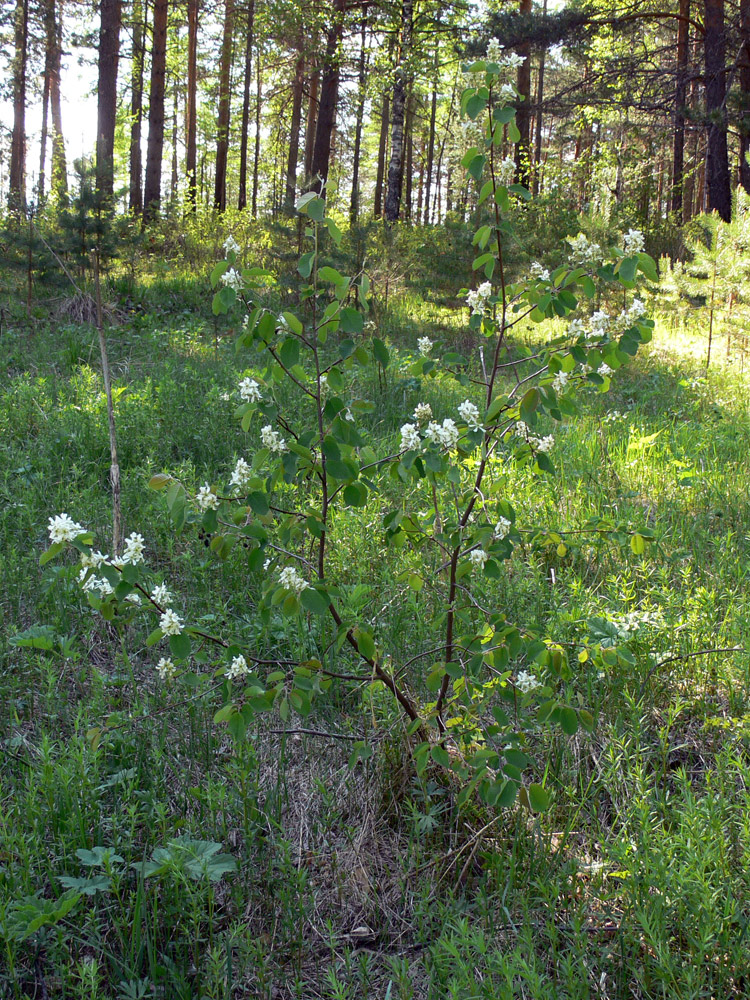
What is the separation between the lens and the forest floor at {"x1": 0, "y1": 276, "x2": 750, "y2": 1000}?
1571 mm

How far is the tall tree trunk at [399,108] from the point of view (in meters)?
12.8

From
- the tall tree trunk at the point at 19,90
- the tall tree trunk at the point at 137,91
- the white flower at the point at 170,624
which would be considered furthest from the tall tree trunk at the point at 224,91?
the white flower at the point at 170,624

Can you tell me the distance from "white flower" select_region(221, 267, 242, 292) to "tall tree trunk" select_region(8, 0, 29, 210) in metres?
16.4

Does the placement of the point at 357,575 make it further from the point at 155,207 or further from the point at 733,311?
the point at 155,207

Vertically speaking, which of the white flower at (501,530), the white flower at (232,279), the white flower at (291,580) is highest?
the white flower at (232,279)

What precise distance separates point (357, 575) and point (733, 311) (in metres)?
5.83

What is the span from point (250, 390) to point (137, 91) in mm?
19226

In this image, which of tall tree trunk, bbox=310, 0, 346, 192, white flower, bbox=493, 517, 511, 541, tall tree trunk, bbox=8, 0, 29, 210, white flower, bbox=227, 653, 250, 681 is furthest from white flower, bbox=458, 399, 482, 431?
tall tree trunk, bbox=8, 0, 29, 210

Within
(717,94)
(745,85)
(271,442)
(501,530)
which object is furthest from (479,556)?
(745,85)

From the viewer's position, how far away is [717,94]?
38.8ft

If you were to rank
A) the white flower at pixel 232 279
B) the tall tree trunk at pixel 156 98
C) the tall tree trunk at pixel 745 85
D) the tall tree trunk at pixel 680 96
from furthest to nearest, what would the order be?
the tall tree trunk at pixel 156 98
the tall tree trunk at pixel 680 96
the tall tree trunk at pixel 745 85
the white flower at pixel 232 279

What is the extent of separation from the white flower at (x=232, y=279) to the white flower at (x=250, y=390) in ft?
0.69

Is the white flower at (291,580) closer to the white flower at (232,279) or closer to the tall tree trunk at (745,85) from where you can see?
the white flower at (232,279)

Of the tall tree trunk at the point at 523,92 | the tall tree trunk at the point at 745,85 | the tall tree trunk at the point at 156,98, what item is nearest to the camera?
the tall tree trunk at the point at 523,92
